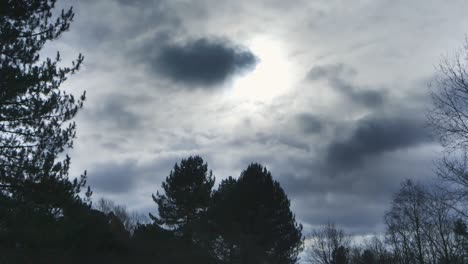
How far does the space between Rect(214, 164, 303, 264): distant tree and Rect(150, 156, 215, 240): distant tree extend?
277 cm

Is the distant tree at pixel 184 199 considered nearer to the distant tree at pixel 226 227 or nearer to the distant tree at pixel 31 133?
the distant tree at pixel 226 227

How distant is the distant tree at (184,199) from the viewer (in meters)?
42.0

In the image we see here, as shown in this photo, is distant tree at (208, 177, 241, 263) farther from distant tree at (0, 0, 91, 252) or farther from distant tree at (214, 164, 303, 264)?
distant tree at (0, 0, 91, 252)

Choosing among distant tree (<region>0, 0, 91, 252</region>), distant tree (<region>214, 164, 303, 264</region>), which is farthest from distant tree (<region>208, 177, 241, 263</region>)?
distant tree (<region>0, 0, 91, 252</region>)

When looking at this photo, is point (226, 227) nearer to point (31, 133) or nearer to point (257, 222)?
point (257, 222)

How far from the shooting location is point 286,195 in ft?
136

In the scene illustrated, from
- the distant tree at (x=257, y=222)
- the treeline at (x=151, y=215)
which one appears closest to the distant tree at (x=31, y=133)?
the treeline at (x=151, y=215)

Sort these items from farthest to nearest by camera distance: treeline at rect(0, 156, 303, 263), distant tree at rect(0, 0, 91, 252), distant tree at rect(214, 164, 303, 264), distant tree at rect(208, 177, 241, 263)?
distant tree at rect(208, 177, 241, 263) < distant tree at rect(214, 164, 303, 264) < treeline at rect(0, 156, 303, 263) < distant tree at rect(0, 0, 91, 252)

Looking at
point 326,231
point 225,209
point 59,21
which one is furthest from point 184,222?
point 326,231

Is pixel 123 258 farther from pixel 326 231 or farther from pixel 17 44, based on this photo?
pixel 326 231

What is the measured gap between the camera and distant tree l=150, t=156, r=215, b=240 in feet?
138

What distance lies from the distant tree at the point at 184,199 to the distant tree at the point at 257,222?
2.77m

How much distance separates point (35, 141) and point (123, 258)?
1926cm

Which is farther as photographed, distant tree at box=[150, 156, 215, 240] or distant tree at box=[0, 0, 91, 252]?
distant tree at box=[150, 156, 215, 240]
